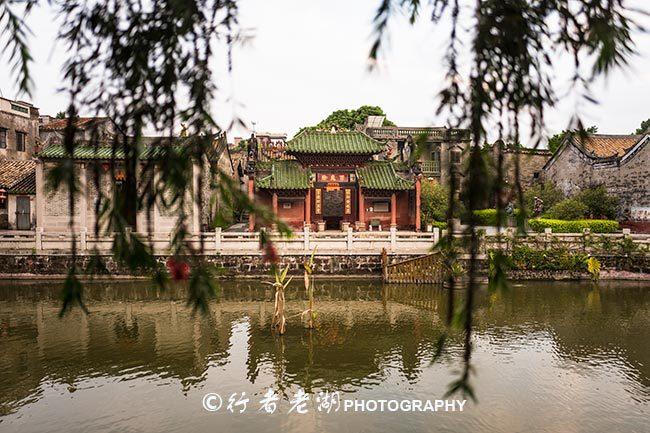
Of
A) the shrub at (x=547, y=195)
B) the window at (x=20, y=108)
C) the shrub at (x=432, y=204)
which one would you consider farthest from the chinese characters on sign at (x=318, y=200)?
the window at (x=20, y=108)

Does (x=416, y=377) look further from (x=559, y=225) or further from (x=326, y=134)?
(x=326, y=134)

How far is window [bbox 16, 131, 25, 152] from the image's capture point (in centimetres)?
2594

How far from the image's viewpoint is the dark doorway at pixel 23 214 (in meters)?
21.1

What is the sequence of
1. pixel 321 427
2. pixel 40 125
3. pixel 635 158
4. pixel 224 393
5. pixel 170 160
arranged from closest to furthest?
pixel 170 160 < pixel 321 427 < pixel 224 393 < pixel 635 158 < pixel 40 125

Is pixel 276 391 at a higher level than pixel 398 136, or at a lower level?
lower

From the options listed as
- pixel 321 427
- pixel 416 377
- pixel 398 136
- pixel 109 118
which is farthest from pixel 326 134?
pixel 109 118

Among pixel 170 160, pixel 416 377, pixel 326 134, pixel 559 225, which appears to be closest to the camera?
pixel 170 160

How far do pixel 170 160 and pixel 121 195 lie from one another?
0.75 ft

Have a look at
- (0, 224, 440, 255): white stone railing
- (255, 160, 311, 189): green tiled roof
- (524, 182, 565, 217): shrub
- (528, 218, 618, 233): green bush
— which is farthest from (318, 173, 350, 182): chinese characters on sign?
(524, 182, 565, 217): shrub

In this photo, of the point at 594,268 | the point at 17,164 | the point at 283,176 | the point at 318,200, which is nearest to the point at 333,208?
the point at 318,200

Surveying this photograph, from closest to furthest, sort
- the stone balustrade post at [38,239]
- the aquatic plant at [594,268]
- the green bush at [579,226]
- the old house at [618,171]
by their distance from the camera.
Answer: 1. the aquatic plant at [594,268]
2. the stone balustrade post at [38,239]
3. the green bush at [579,226]
4. the old house at [618,171]

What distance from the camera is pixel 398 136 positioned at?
31797 mm

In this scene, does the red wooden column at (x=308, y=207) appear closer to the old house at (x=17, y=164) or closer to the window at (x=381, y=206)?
the window at (x=381, y=206)

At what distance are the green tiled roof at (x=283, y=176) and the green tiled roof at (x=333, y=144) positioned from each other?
967mm
